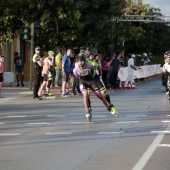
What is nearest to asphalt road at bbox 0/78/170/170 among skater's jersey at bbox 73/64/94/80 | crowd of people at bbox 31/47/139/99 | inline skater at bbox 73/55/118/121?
inline skater at bbox 73/55/118/121

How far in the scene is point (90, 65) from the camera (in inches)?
648

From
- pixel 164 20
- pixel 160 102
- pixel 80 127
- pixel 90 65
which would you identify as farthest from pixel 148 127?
pixel 164 20

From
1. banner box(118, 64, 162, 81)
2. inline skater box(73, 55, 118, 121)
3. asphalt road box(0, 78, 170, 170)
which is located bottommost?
asphalt road box(0, 78, 170, 170)

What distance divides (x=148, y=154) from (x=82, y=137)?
256 centimetres

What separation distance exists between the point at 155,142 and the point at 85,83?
4757mm

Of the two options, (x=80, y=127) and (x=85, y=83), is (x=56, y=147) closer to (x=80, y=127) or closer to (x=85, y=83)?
(x=80, y=127)

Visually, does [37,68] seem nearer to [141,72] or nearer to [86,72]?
[86,72]

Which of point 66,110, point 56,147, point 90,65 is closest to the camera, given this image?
point 56,147

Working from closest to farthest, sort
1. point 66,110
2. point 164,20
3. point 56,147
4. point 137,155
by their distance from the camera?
1. point 137,155
2. point 56,147
3. point 66,110
4. point 164,20

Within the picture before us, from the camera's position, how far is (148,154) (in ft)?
35.0

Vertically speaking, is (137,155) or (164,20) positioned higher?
(164,20)

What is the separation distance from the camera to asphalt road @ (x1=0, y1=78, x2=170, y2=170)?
32.4 ft

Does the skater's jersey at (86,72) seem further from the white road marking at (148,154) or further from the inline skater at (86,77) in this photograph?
the white road marking at (148,154)

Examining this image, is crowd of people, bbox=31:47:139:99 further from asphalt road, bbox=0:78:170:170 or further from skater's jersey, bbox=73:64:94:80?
asphalt road, bbox=0:78:170:170
